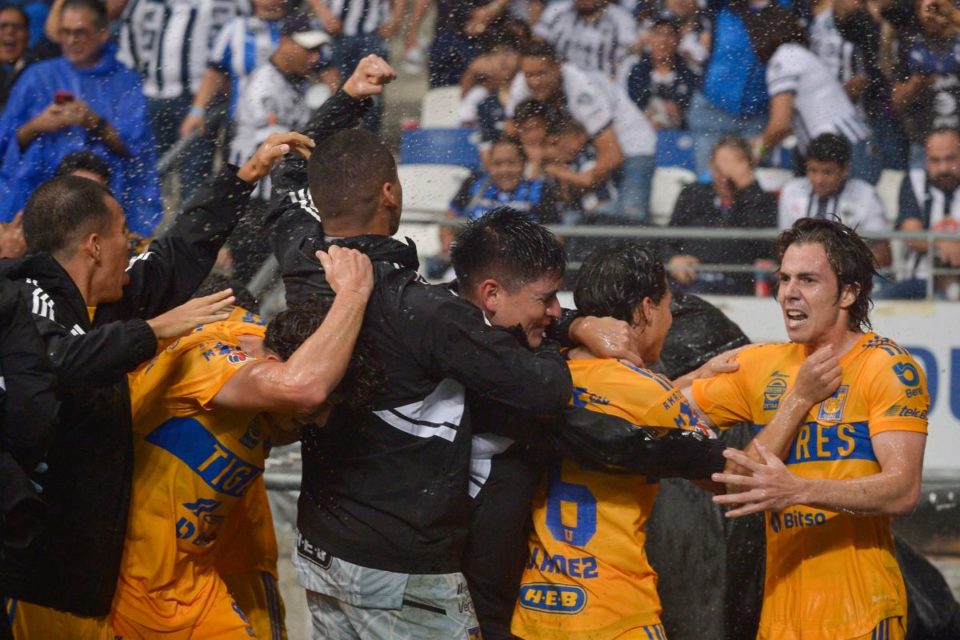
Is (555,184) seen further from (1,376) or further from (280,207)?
(1,376)

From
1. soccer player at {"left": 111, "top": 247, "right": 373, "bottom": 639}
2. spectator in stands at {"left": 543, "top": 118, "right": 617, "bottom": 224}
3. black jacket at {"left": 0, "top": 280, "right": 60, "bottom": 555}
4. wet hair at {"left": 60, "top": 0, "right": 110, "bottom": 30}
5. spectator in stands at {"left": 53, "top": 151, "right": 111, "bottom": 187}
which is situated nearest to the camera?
black jacket at {"left": 0, "top": 280, "right": 60, "bottom": 555}

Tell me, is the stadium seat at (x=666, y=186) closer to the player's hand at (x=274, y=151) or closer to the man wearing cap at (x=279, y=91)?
the man wearing cap at (x=279, y=91)

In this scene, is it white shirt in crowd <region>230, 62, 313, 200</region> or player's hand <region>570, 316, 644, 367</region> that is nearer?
player's hand <region>570, 316, 644, 367</region>

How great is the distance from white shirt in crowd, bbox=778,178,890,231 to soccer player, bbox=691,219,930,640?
4084mm

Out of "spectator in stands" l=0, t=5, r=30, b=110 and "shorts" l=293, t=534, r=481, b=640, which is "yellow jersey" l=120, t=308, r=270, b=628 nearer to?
"shorts" l=293, t=534, r=481, b=640

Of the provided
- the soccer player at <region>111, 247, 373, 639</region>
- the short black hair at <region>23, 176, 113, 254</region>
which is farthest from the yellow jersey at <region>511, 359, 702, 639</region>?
the short black hair at <region>23, 176, 113, 254</region>

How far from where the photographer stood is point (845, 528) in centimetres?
408

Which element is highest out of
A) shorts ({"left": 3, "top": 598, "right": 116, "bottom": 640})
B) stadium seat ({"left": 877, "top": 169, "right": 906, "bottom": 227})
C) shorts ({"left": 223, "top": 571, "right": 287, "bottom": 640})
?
stadium seat ({"left": 877, "top": 169, "right": 906, "bottom": 227})

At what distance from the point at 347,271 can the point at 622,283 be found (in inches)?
36.5

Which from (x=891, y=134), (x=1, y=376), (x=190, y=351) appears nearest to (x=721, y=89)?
(x=891, y=134)

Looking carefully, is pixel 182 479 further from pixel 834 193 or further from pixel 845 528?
pixel 834 193

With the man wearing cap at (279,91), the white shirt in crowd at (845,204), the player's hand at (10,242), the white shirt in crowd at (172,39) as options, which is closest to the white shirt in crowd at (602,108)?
the white shirt in crowd at (845,204)

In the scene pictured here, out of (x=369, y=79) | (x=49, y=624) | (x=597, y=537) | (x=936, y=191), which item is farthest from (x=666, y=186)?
(x=49, y=624)

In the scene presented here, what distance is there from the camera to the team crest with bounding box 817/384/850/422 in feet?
13.4
